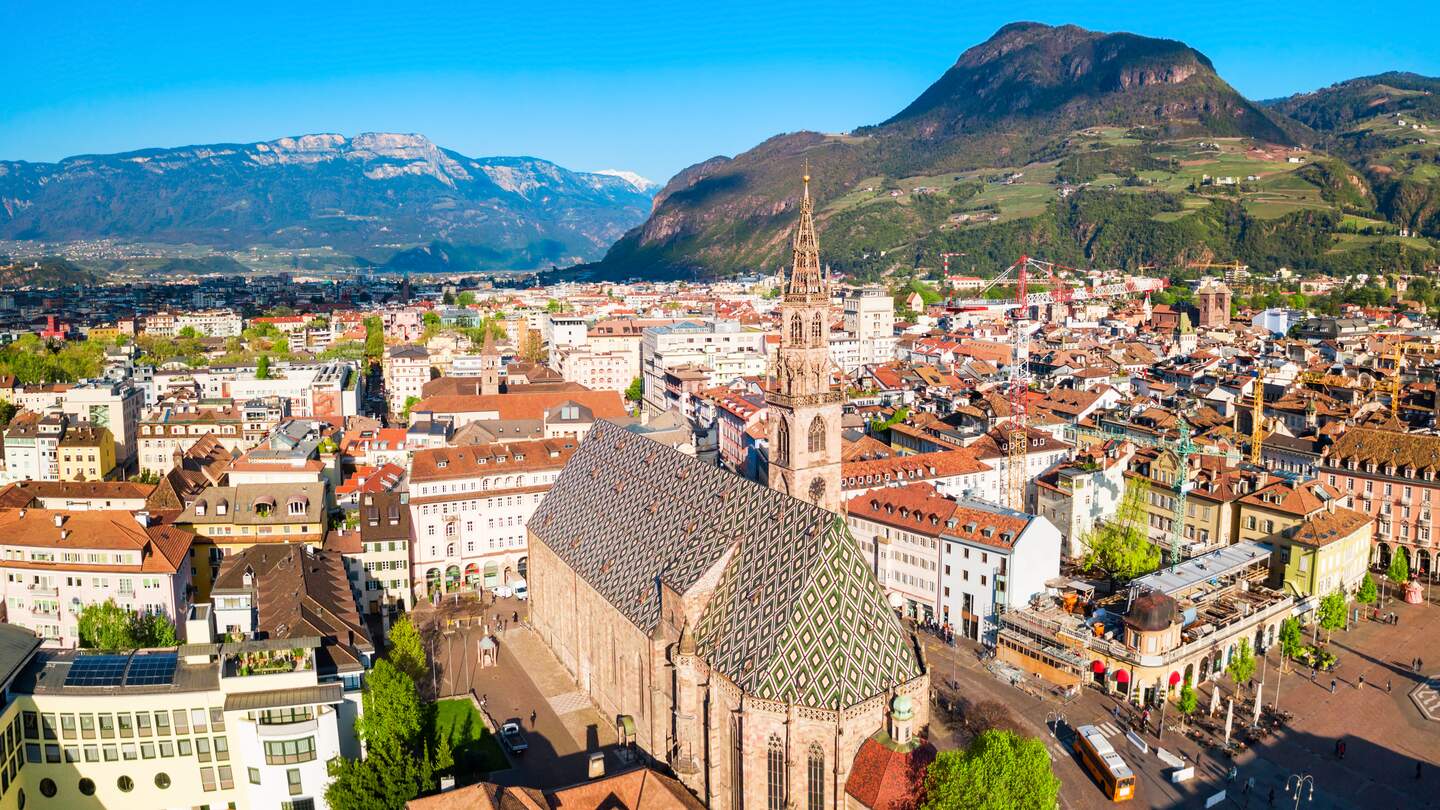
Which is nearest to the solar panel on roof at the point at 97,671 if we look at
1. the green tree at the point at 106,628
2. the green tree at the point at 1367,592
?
the green tree at the point at 106,628

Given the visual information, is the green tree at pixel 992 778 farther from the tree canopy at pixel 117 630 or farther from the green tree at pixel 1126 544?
the tree canopy at pixel 117 630

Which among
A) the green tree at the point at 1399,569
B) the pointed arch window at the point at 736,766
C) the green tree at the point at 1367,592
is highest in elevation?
the pointed arch window at the point at 736,766

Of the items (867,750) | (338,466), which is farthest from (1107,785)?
(338,466)

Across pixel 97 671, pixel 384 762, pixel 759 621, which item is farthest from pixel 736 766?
pixel 97 671

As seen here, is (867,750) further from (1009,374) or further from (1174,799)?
(1009,374)

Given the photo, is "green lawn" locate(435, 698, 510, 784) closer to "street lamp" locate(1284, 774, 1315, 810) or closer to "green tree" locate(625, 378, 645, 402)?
"street lamp" locate(1284, 774, 1315, 810)

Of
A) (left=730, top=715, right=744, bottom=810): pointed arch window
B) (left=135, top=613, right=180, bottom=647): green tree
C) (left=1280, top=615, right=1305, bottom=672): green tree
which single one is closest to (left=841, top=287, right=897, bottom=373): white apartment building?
(left=1280, top=615, right=1305, bottom=672): green tree
